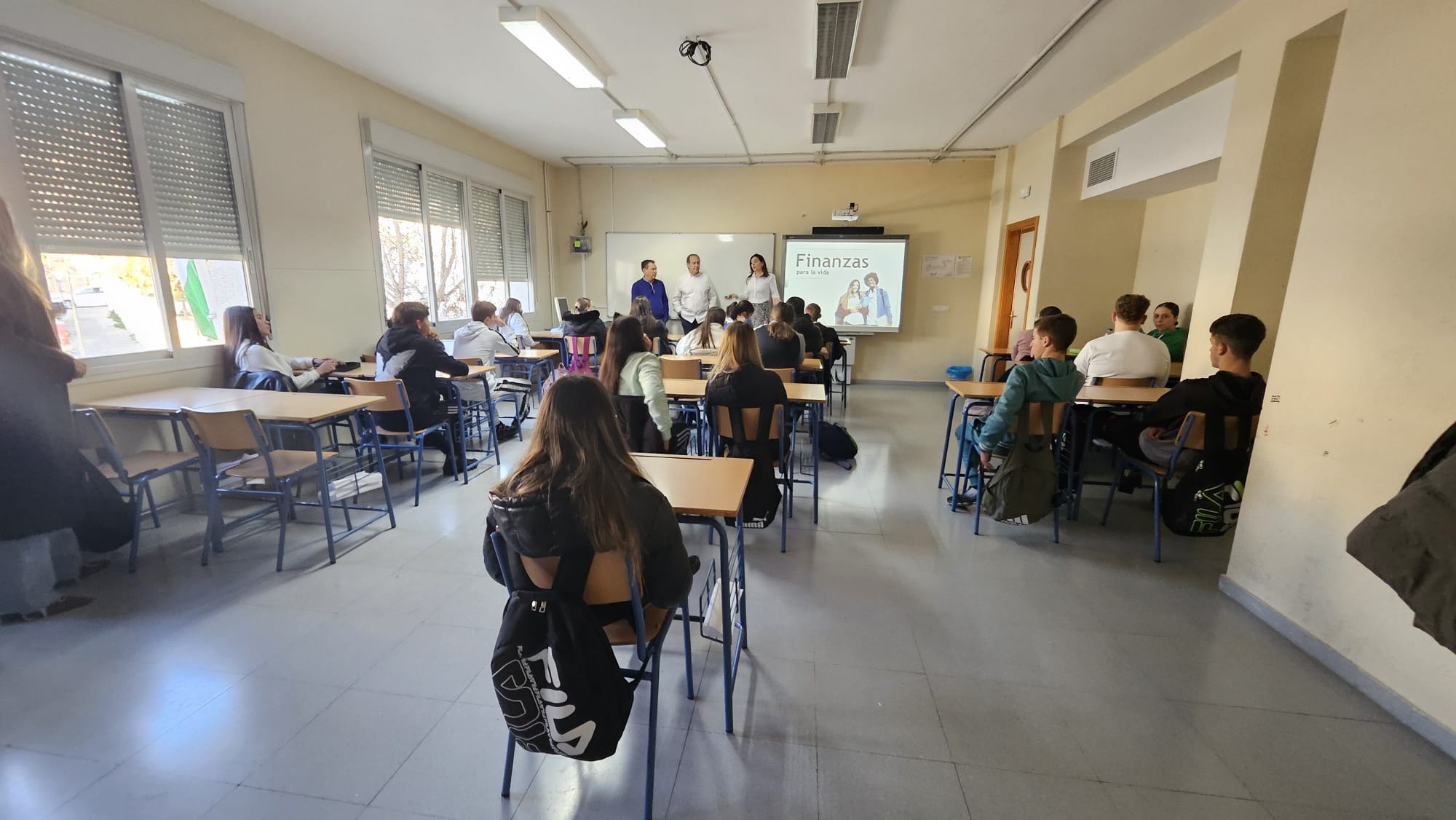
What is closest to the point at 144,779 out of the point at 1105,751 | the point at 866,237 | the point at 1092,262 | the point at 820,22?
the point at 1105,751

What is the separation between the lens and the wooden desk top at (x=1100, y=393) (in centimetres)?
329

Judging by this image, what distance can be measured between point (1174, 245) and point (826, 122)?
3.49 metres

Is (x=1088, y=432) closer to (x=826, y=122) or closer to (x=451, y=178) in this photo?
(x=826, y=122)

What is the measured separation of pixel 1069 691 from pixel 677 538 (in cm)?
160

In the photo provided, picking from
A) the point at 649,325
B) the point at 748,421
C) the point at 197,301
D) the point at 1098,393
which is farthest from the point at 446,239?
the point at 1098,393

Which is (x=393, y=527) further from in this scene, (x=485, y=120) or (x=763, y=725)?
(x=485, y=120)

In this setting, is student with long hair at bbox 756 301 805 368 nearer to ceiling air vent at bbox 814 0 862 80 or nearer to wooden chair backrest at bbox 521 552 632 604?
ceiling air vent at bbox 814 0 862 80

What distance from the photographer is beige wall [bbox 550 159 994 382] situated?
776cm

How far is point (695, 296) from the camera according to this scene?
322 inches

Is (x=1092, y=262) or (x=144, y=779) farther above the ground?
(x=1092, y=262)

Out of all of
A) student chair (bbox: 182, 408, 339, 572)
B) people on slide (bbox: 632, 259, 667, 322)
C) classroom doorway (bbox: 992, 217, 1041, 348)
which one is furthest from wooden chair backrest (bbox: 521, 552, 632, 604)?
people on slide (bbox: 632, 259, 667, 322)

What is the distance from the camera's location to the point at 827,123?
5.93 meters

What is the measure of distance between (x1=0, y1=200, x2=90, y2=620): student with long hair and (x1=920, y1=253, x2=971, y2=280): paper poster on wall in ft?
26.4

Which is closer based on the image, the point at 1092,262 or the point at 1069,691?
the point at 1069,691
